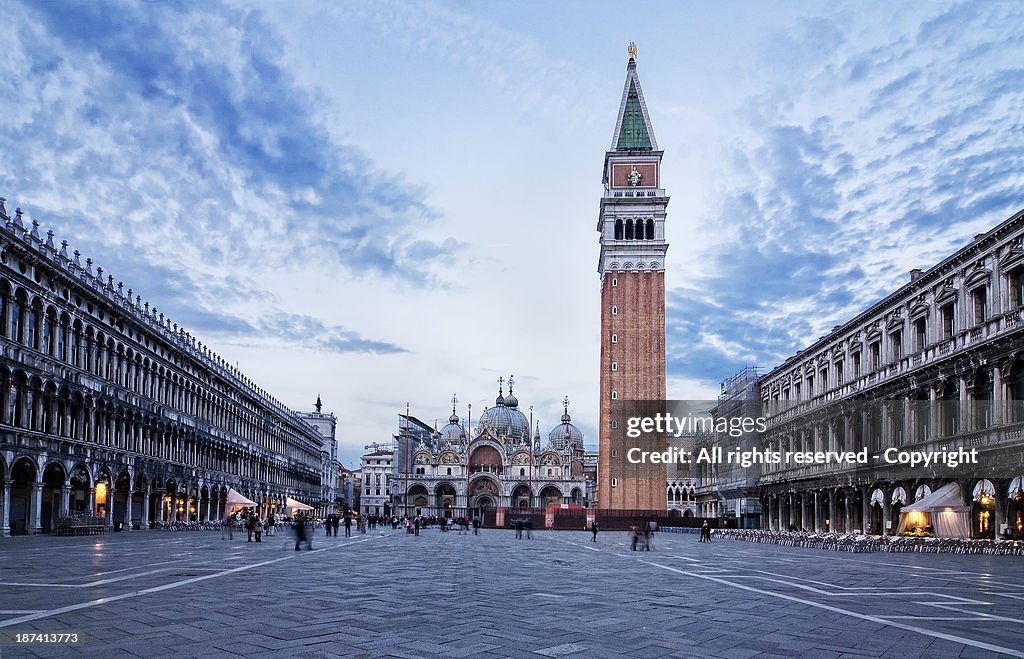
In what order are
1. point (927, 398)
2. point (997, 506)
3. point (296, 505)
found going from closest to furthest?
1. point (997, 506)
2. point (927, 398)
3. point (296, 505)

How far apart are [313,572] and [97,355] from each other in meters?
29.2

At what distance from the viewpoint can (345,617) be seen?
11.7 metres

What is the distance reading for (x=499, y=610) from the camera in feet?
41.8

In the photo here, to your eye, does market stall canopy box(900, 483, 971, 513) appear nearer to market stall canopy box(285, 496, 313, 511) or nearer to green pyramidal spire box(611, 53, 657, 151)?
market stall canopy box(285, 496, 313, 511)

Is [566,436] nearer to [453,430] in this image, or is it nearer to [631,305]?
[453,430]

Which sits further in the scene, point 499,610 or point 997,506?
point 997,506

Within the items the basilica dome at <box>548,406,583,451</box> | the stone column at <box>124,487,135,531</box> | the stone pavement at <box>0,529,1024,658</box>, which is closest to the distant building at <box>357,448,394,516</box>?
the basilica dome at <box>548,406,583,451</box>

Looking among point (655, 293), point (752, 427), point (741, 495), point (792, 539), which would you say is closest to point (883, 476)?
point (792, 539)

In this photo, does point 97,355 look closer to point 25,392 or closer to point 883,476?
point 25,392

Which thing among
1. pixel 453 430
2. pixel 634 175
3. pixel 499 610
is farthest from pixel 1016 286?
pixel 453 430

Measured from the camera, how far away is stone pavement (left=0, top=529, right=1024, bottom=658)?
9531 millimetres

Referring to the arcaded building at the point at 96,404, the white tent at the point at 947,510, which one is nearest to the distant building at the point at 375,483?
the arcaded building at the point at 96,404

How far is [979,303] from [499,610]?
29.1 meters

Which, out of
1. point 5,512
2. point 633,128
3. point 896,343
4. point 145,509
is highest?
point 633,128
